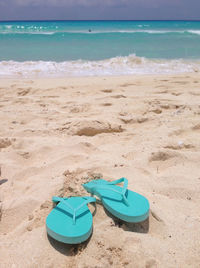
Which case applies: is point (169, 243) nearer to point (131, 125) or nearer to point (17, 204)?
point (17, 204)

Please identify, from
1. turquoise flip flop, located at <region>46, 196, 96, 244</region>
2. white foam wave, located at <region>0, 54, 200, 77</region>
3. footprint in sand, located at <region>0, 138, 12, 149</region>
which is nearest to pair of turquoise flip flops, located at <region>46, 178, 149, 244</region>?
turquoise flip flop, located at <region>46, 196, 96, 244</region>

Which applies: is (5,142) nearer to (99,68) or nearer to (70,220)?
(70,220)

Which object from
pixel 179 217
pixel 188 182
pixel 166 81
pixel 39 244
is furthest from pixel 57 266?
pixel 166 81

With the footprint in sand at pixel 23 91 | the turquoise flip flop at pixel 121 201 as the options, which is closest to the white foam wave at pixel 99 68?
the footprint in sand at pixel 23 91

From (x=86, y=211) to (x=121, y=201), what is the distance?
7.8 inches

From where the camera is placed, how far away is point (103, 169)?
5.57 ft

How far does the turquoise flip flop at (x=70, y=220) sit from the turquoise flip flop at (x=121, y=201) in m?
0.08

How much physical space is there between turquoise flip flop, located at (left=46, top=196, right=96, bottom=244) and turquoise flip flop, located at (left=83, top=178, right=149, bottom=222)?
8 centimetres

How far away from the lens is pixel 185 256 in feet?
3.48

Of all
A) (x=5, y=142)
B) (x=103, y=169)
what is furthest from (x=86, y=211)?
(x=5, y=142)

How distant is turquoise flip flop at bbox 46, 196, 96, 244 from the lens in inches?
41.7

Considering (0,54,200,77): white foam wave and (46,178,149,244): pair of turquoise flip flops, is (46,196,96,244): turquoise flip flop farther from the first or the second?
(0,54,200,77): white foam wave

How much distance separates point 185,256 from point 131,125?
5.34 feet

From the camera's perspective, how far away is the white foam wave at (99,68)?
5672mm
